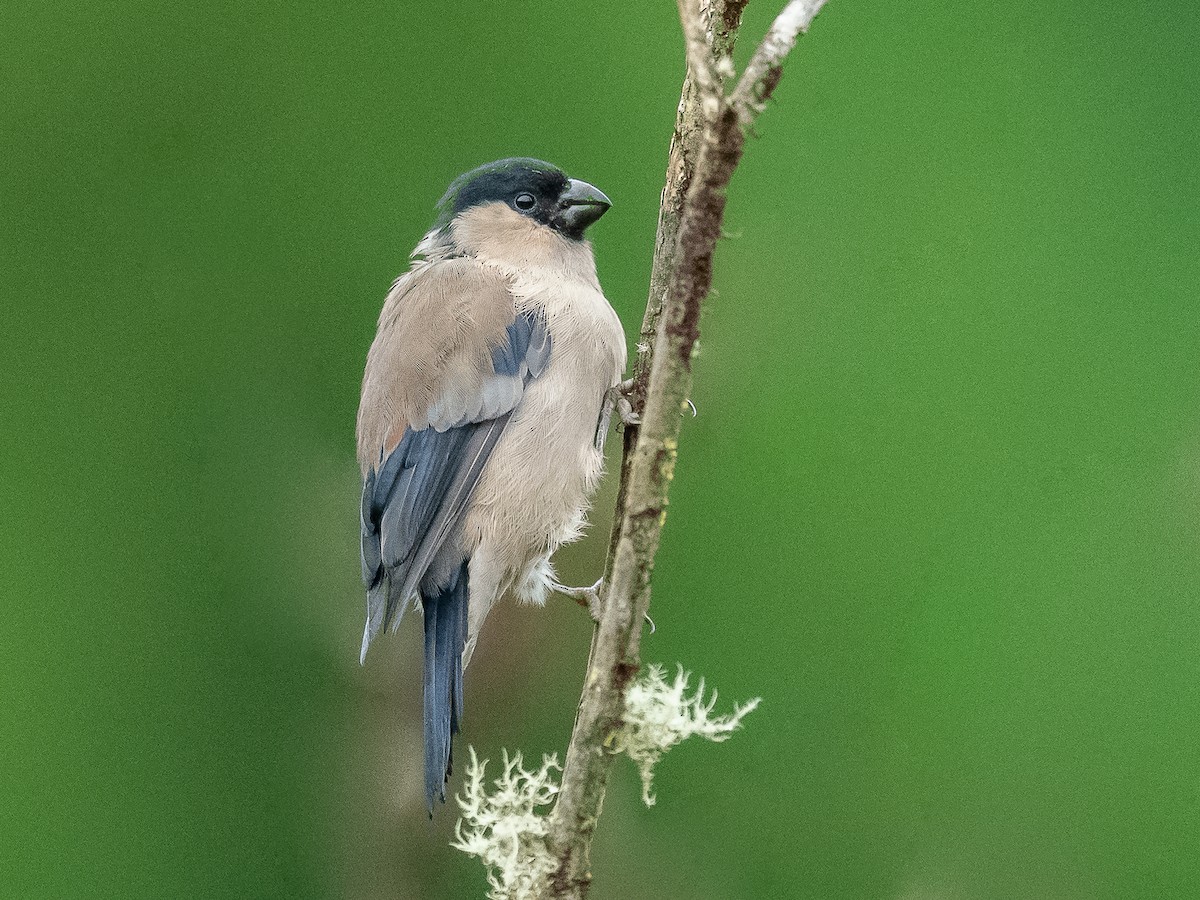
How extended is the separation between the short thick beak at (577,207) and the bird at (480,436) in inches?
6.9

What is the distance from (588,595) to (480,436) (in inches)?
14.1

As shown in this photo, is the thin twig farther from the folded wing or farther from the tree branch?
the folded wing

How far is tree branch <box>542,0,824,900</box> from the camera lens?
2.93ft

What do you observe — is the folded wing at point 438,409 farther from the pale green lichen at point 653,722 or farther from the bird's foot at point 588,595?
the pale green lichen at point 653,722

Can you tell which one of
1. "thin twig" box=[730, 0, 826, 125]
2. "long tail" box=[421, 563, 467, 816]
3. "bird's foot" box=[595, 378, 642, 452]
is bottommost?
"long tail" box=[421, 563, 467, 816]

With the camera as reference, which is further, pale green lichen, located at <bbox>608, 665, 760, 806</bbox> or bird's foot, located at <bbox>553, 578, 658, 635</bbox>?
bird's foot, located at <bbox>553, 578, 658, 635</bbox>

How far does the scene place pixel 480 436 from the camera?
1.88 meters

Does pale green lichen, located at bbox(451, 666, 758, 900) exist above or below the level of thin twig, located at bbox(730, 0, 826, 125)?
below

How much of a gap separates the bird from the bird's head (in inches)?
7.2

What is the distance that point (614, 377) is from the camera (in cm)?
186

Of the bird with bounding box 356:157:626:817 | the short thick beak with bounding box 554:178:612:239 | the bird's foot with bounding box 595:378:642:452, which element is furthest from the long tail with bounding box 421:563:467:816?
the short thick beak with bounding box 554:178:612:239

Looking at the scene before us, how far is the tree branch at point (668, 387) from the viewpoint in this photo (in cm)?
89

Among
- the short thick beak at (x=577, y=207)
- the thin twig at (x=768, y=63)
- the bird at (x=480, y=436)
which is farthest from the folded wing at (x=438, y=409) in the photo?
the thin twig at (x=768, y=63)

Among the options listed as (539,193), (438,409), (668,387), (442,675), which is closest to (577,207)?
(539,193)
